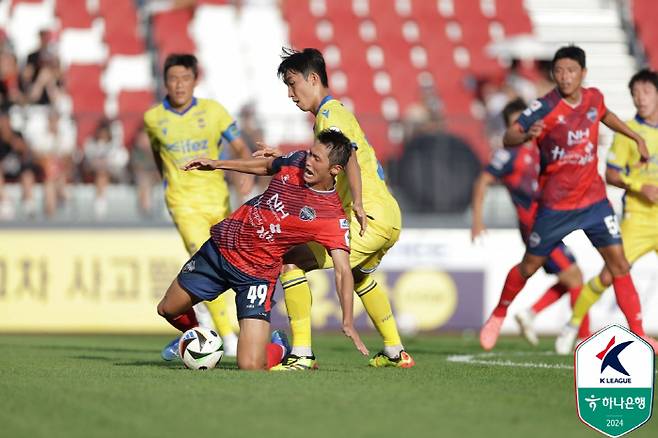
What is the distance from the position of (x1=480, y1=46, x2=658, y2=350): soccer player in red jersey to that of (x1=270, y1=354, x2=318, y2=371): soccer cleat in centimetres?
265

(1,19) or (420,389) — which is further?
(1,19)

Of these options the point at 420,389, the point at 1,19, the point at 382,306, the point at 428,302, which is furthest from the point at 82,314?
the point at 420,389

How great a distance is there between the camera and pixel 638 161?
465 inches

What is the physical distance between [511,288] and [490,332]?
1.46 feet

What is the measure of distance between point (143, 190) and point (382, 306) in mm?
8463

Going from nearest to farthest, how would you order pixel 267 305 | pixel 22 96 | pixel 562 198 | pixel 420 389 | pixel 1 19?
pixel 420 389 → pixel 267 305 → pixel 562 198 → pixel 22 96 → pixel 1 19

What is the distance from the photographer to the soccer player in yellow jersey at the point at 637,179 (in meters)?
11.7

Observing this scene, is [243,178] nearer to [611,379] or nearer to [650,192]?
[650,192]

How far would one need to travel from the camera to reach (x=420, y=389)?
7.66 meters

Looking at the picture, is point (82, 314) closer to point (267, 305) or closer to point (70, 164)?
point (70, 164)

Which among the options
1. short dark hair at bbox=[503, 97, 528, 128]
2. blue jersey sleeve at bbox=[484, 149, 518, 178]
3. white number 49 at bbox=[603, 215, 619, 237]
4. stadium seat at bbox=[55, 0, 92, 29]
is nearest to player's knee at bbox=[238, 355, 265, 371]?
white number 49 at bbox=[603, 215, 619, 237]

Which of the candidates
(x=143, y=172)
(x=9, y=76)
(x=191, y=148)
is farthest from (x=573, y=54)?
(x=9, y=76)

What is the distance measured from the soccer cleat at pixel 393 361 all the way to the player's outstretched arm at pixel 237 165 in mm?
1819

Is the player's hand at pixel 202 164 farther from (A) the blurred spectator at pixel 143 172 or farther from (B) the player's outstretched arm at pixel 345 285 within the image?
(A) the blurred spectator at pixel 143 172
